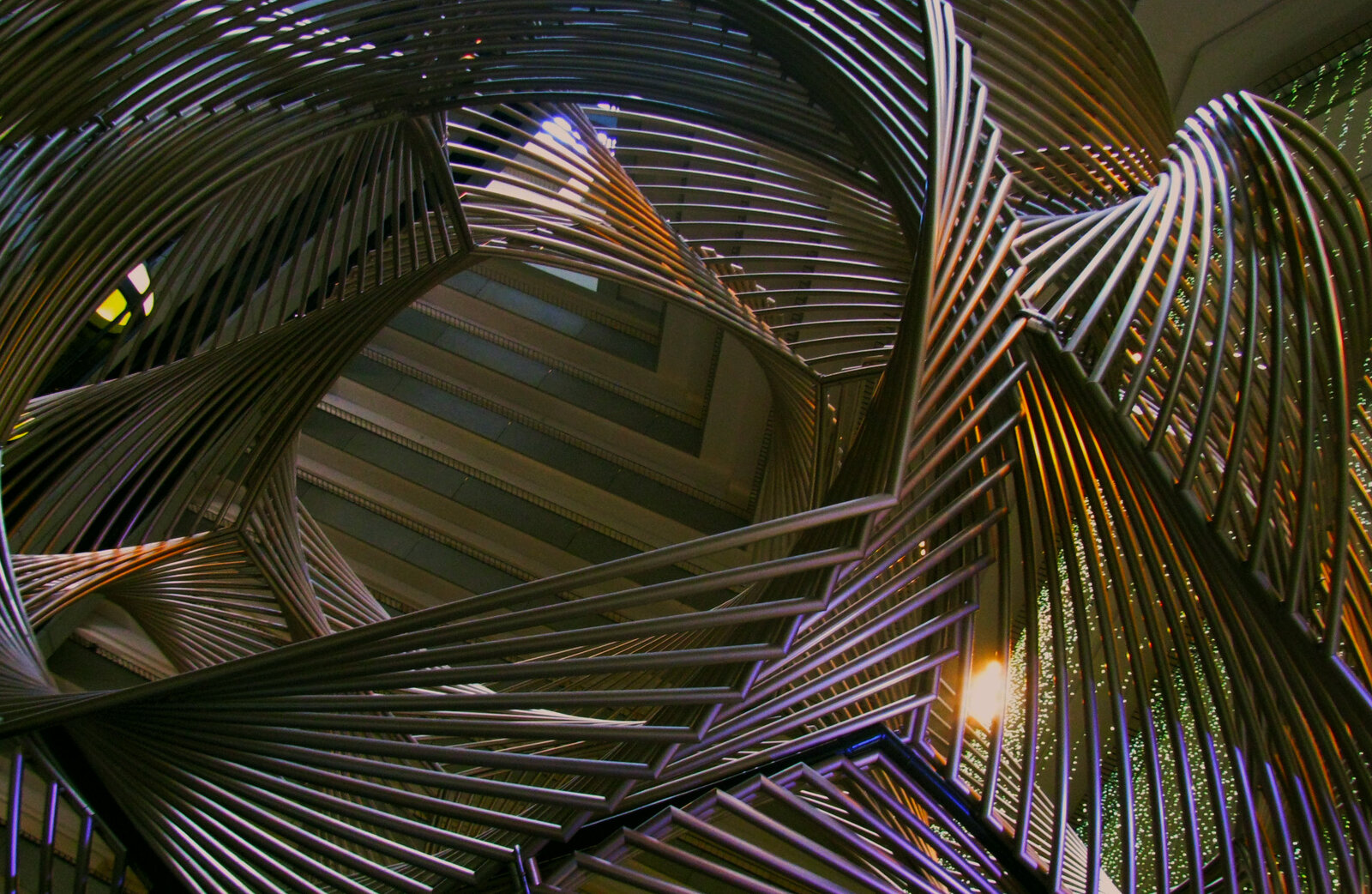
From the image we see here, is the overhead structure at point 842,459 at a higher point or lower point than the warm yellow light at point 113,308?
lower

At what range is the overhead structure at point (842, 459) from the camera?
6.68 feet

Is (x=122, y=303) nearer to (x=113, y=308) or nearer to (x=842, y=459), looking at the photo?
(x=113, y=308)

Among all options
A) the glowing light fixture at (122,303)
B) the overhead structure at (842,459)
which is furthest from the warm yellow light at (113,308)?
the overhead structure at (842,459)

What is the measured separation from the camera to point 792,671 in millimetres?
2441

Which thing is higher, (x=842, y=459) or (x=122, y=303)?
(x=122, y=303)

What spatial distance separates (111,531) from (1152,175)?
16.5 ft

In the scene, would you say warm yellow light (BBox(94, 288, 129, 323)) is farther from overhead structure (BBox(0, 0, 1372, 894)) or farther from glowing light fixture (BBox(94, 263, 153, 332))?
overhead structure (BBox(0, 0, 1372, 894))

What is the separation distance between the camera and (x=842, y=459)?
3.26 metres

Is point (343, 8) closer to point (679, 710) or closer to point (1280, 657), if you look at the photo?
point (679, 710)

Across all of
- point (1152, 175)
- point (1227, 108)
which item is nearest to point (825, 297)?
point (1152, 175)

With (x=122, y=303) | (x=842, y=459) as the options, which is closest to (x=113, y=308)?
(x=122, y=303)

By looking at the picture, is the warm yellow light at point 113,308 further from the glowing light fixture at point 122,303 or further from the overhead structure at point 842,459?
the overhead structure at point 842,459

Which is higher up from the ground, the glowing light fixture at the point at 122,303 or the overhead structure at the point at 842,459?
the glowing light fixture at the point at 122,303

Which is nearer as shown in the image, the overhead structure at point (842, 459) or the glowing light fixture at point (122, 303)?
the overhead structure at point (842, 459)
